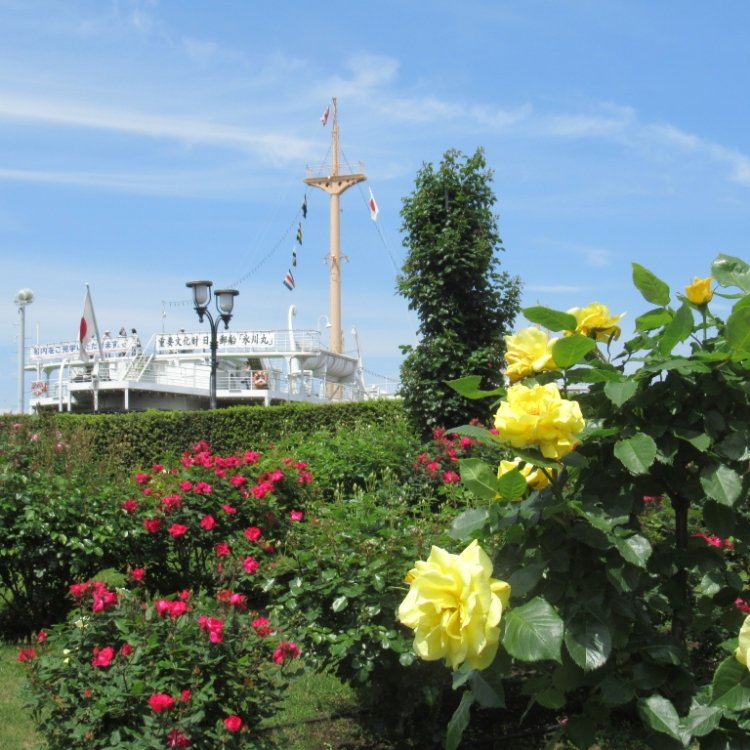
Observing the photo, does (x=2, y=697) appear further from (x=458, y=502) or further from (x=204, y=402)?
(x=204, y=402)

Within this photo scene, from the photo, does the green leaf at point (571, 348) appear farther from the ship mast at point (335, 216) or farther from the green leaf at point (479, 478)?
the ship mast at point (335, 216)

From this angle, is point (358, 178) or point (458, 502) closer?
point (458, 502)

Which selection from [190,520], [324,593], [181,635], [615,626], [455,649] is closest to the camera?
[455,649]

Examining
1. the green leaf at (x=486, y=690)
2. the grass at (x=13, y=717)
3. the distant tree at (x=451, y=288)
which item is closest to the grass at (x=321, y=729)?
the grass at (x=13, y=717)

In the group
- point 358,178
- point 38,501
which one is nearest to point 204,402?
point 358,178

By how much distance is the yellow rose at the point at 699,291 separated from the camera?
2.01 meters

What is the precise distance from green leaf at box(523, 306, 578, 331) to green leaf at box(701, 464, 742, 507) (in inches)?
16.1

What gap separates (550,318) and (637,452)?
1.15 ft

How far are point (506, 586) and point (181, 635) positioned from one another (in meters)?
2.14

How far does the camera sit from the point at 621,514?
1777mm

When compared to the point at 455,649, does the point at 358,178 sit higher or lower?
higher

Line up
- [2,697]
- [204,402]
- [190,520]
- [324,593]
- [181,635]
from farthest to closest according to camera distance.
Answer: [204,402], [190,520], [2,697], [324,593], [181,635]

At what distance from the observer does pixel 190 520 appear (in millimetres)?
6469

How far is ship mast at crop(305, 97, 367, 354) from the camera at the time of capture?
1710 inches
